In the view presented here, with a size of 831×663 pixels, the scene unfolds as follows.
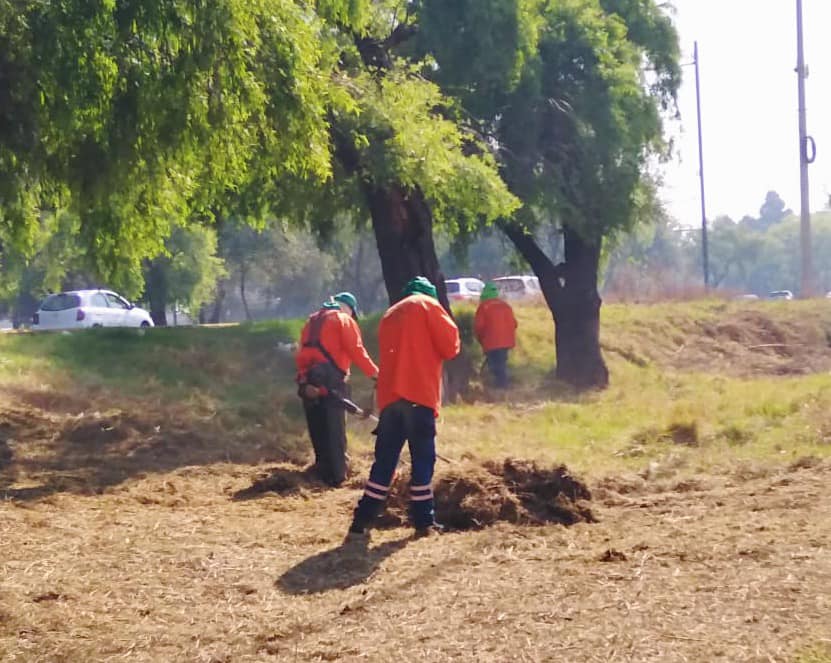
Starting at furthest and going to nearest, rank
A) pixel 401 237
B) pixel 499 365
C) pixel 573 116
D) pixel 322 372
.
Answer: pixel 499 365 < pixel 573 116 < pixel 401 237 < pixel 322 372

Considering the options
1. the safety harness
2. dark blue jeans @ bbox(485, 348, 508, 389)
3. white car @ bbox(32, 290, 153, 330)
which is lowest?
dark blue jeans @ bbox(485, 348, 508, 389)

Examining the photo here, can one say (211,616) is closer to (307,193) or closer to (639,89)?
(307,193)

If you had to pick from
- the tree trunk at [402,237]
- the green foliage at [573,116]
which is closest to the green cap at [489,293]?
the green foliage at [573,116]

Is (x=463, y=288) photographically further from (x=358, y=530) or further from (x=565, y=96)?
(x=358, y=530)

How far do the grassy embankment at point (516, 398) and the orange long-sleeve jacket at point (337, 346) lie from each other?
217cm

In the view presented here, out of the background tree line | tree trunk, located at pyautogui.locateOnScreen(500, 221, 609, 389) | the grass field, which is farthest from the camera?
tree trunk, located at pyautogui.locateOnScreen(500, 221, 609, 389)

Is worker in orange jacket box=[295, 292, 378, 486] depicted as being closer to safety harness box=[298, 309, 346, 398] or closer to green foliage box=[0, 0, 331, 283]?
safety harness box=[298, 309, 346, 398]

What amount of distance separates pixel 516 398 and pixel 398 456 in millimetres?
10470

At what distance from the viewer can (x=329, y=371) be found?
984 centimetres

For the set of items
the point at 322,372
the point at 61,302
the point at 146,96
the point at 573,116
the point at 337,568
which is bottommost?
the point at 337,568

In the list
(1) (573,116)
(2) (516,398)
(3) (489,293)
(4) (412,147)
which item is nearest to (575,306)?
(3) (489,293)

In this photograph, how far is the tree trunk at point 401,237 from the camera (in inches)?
600

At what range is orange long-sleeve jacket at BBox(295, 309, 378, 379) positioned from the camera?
9797 mm

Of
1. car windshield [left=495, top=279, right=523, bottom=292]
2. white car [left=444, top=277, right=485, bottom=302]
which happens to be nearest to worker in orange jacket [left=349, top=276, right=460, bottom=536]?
white car [left=444, top=277, right=485, bottom=302]
